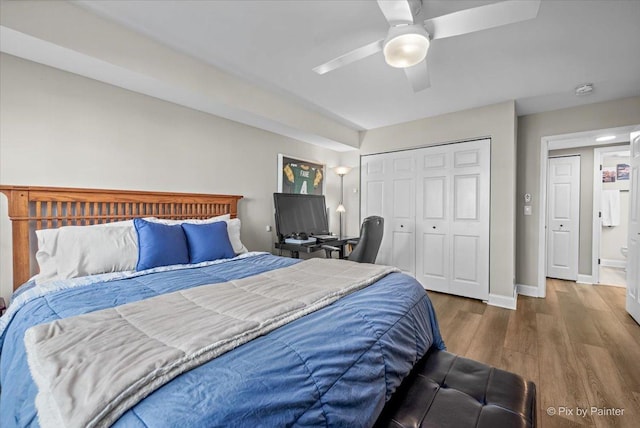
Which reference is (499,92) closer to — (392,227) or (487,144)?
(487,144)

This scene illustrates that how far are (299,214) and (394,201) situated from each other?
59.6 inches

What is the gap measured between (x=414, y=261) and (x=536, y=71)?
8.63ft

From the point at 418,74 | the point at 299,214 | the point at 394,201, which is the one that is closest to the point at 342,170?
the point at 394,201

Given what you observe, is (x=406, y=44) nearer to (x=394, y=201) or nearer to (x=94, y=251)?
(x=94, y=251)

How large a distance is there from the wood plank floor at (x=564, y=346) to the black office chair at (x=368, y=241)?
103 centimetres

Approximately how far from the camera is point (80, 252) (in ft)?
6.09

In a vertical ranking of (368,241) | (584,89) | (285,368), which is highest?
(584,89)

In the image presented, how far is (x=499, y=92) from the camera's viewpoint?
305 centimetres

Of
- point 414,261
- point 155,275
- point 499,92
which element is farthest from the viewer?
point 414,261

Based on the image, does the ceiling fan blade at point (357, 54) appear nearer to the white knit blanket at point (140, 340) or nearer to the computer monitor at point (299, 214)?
the white knit blanket at point (140, 340)

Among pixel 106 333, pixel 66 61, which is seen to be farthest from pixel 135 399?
pixel 66 61

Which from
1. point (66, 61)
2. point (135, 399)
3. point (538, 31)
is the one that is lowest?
point (135, 399)

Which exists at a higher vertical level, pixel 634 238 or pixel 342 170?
pixel 342 170

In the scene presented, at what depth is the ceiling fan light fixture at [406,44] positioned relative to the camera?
1.59m
